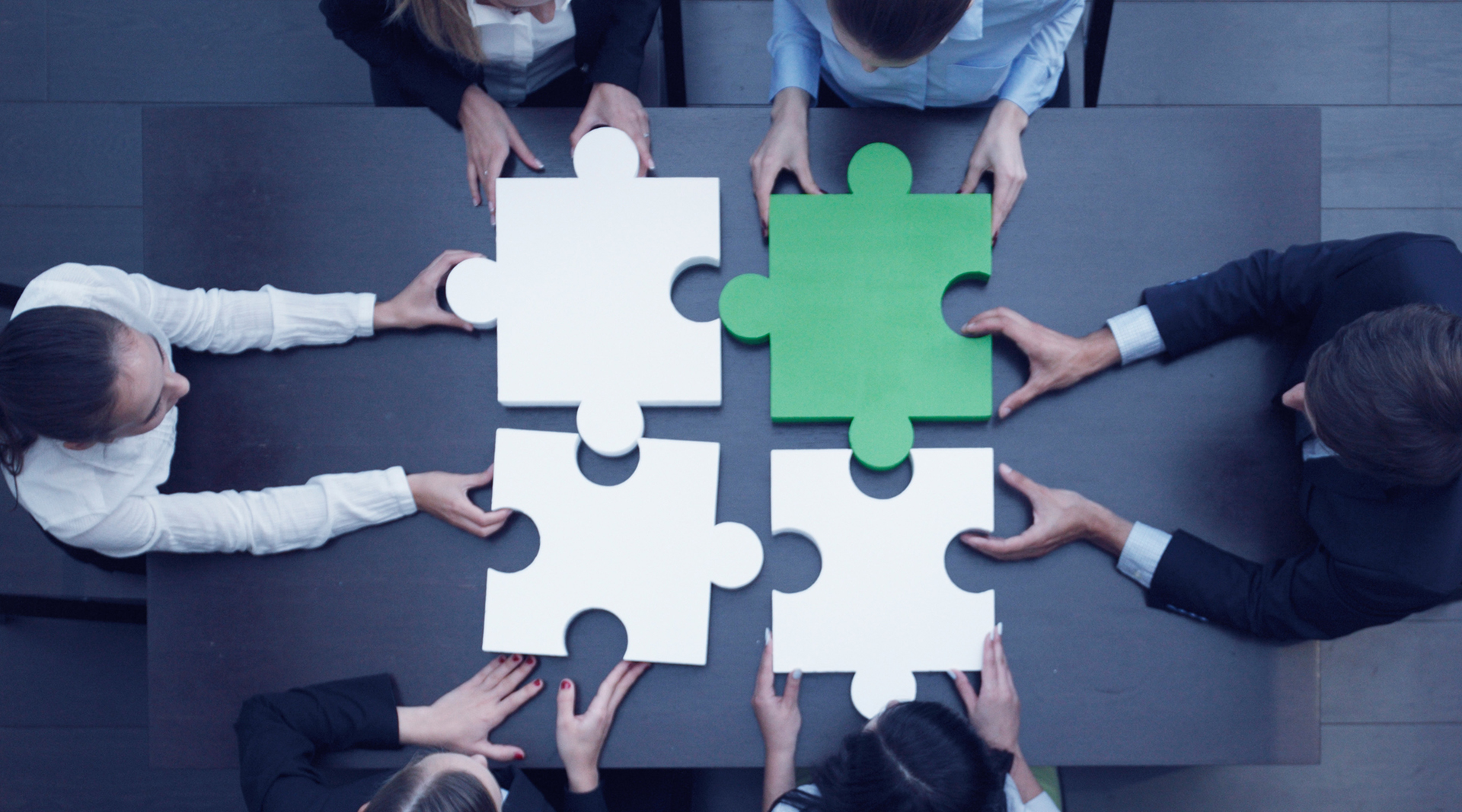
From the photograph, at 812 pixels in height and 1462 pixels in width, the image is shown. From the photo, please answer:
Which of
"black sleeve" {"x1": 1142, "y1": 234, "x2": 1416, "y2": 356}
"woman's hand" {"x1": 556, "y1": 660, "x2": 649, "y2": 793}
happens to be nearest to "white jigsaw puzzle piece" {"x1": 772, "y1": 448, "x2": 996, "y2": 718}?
"woman's hand" {"x1": 556, "y1": 660, "x2": 649, "y2": 793}

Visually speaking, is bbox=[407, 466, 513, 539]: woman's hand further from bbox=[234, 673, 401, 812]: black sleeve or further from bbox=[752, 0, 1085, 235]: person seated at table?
bbox=[752, 0, 1085, 235]: person seated at table

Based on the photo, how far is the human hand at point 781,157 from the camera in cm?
132

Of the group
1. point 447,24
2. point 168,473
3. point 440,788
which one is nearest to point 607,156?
point 447,24

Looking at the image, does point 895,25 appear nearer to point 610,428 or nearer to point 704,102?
point 610,428

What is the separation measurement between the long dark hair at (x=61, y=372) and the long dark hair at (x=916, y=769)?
111cm

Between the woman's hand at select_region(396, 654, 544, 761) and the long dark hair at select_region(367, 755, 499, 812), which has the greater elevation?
the woman's hand at select_region(396, 654, 544, 761)

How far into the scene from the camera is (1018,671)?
127 cm

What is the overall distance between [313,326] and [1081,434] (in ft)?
3.79

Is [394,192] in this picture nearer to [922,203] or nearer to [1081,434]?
[922,203]

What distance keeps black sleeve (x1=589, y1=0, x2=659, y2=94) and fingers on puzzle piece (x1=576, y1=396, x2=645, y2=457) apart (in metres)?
0.54

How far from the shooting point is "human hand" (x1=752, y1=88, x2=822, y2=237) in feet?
4.34

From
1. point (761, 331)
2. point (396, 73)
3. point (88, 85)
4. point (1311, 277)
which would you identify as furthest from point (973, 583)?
point (88, 85)

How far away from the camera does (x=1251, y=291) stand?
1.27 metres

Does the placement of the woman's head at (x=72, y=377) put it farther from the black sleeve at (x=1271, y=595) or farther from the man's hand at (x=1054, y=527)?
the black sleeve at (x=1271, y=595)
